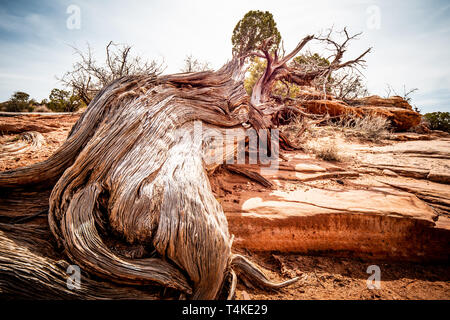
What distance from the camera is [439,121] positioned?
11148 mm

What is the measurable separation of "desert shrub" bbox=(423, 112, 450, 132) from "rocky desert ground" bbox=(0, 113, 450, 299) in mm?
11339

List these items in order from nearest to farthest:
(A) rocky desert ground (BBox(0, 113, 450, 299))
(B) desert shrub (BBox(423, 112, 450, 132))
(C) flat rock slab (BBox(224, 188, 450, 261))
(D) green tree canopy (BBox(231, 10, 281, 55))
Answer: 1. (A) rocky desert ground (BBox(0, 113, 450, 299))
2. (C) flat rock slab (BBox(224, 188, 450, 261))
3. (B) desert shrub (BBox(423, 112, 450, 132))
4. (D) green tree canopy (BBox(231, 10, 281, 55))

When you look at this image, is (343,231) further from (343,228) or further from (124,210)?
(124,210)

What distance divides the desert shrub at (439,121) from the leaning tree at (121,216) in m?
14.8

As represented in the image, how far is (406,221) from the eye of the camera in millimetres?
2320

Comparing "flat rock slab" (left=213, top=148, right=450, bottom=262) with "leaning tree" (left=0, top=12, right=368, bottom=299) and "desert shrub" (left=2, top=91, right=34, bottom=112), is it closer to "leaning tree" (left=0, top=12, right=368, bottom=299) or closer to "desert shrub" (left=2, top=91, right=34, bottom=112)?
"leaning tree" (left=0, top=12, right=368, bottom=299)

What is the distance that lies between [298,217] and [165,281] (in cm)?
160

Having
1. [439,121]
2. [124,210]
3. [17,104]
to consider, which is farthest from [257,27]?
[124,210]

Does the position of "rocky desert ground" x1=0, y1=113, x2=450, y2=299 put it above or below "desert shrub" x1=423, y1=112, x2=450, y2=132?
below

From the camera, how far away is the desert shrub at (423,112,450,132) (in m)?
10.8

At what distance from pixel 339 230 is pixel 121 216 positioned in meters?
2.37

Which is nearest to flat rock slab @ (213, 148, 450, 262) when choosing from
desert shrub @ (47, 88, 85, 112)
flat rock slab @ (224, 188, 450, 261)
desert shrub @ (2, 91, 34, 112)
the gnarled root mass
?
flat rock slab @ (224, 188, 450, 261)

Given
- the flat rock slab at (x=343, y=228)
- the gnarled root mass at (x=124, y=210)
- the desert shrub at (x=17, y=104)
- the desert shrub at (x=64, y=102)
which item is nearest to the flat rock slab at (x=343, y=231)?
the flat rock slab at (x=343, y=228)
